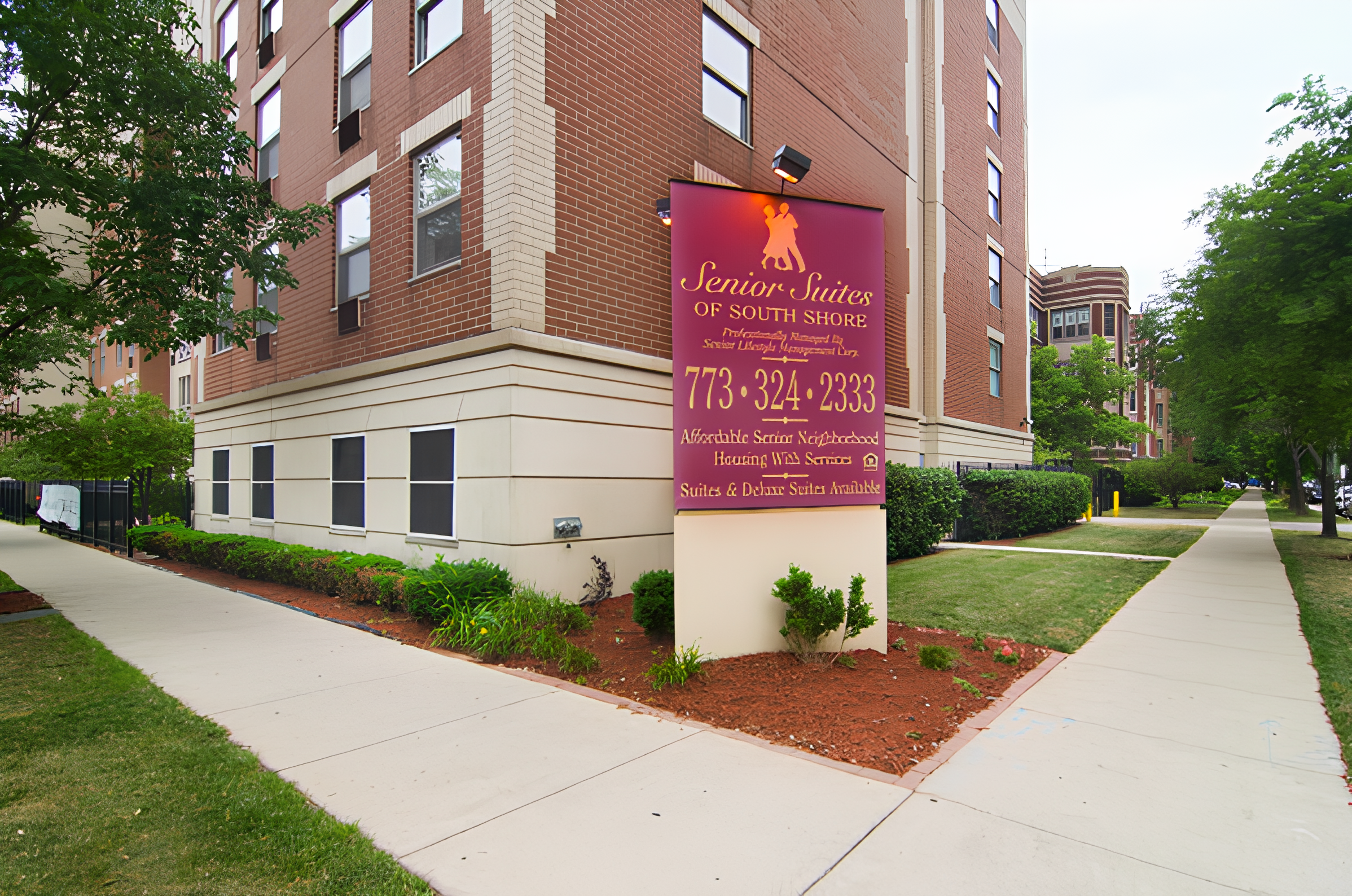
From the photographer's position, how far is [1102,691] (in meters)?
5.91

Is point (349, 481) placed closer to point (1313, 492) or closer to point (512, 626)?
point (512, 626)

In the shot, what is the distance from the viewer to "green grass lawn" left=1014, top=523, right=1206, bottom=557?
1609 cm

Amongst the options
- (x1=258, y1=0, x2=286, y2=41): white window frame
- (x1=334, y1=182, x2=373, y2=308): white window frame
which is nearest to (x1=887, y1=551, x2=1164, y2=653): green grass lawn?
(x1=334, y1=182, x2=373, y2=308): white window frame

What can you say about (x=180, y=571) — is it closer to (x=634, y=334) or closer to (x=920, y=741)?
(x=634, y=334)

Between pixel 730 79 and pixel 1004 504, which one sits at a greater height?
pixel 730 79

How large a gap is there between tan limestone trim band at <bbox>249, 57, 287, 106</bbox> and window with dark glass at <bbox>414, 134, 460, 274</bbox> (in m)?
6.24

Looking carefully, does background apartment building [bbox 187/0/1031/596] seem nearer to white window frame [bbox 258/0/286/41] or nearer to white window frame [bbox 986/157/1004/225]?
white window frame [bbox 258/0/286/41]

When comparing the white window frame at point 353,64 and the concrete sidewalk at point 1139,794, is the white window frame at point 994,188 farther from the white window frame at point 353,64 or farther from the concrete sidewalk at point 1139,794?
the concrete sidewalk at point 1139,794

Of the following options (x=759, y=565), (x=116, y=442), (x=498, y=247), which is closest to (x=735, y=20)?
(x=498, y=247)

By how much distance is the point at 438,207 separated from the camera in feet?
33.7

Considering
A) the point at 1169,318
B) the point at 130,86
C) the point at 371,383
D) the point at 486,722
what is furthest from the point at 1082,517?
the point at 130,86

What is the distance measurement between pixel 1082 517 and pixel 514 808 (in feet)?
87.1

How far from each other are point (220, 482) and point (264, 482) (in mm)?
2896

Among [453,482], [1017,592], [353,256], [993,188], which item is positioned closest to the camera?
[453,482]
